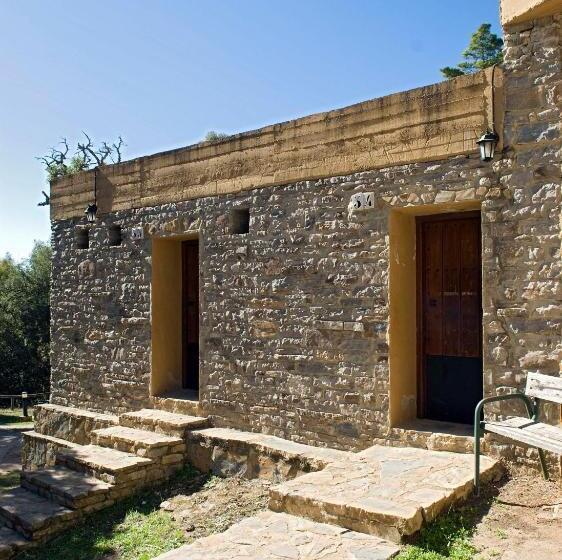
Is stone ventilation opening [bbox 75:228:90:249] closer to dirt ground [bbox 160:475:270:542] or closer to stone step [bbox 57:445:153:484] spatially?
stone step [bbox 57:445:153:484]

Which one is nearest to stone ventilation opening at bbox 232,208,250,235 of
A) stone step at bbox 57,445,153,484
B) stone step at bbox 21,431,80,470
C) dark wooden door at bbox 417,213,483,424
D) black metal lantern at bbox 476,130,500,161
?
dark wooden door at bbox 417,213,483,424

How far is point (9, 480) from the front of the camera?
9.43 m

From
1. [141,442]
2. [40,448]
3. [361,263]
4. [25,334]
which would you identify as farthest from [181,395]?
[25,334]

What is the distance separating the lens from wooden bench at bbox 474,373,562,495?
13.3ft

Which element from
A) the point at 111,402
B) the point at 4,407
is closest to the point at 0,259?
the point at 4,407

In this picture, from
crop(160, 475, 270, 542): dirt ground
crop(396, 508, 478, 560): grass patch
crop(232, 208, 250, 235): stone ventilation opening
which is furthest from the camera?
crop(232, 208, 250, 235): stone ventilation opening

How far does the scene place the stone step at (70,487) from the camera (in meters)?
6.04

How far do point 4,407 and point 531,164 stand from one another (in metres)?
18.7

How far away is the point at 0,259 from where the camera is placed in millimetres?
31125

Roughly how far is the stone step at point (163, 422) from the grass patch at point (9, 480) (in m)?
2.89

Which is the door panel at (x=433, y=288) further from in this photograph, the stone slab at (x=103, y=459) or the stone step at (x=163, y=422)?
the stone slab at (x=103, y=459)

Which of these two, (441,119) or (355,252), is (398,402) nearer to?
(355,252)

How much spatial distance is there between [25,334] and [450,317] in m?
17.8

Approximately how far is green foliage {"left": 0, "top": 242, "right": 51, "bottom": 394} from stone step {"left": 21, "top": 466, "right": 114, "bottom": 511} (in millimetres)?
14464
